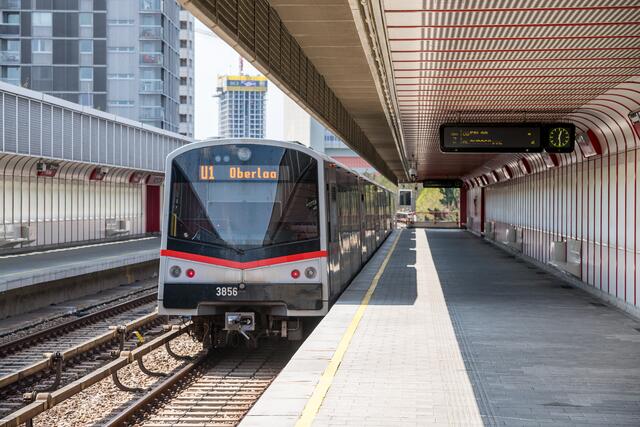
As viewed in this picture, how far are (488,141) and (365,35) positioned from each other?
739cm

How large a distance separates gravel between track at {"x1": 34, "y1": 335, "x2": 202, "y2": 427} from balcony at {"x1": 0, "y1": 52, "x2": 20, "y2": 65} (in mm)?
55201

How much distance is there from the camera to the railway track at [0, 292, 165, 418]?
11.1 m

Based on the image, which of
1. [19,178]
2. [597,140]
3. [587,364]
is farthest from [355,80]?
[19,178]

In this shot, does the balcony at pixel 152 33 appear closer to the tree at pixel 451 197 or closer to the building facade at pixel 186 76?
the building facade at pixel 186 76

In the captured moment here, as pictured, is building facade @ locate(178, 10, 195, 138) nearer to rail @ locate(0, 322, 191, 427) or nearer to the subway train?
the subway train

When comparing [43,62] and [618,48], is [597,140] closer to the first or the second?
[618,48]

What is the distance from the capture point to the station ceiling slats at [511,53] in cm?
797

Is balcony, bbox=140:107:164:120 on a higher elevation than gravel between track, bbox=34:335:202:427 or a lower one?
higher

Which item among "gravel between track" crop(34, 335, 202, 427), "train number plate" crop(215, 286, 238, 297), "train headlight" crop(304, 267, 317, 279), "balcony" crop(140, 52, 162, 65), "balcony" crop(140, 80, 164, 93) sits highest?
"balcony" crop(140, 52, 162, 65)

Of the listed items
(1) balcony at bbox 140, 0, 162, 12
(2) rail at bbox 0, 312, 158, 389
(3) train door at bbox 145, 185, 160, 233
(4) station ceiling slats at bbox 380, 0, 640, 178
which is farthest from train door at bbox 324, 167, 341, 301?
(1) balcony at bbox 140, 0, 162, 12

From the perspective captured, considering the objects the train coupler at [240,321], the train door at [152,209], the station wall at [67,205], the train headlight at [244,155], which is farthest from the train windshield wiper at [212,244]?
the train door at [152,209]

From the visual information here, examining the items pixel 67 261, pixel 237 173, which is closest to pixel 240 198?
pixel 237 173

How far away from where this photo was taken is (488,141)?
50.9 feet

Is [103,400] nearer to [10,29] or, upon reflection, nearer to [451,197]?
[10,29]
